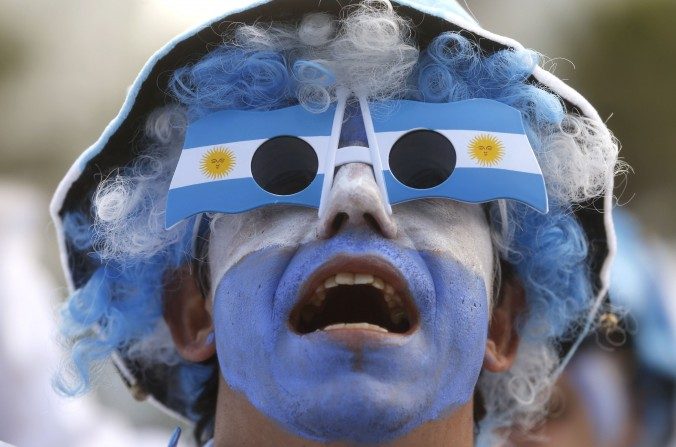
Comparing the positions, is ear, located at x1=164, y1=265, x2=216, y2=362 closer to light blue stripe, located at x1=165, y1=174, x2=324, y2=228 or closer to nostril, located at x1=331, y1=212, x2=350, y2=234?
light blue stripe, located at x1=165, y1=174, x2=324, y2=228

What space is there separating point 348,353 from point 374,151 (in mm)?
451

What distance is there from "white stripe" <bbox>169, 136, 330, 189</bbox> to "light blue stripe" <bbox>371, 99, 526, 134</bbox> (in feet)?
0.46

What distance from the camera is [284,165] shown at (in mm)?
2422

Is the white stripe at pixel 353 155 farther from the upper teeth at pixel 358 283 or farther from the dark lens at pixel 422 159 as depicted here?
the upper teeth at pixel 358 283

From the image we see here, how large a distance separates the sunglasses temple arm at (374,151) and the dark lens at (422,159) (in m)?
0.03

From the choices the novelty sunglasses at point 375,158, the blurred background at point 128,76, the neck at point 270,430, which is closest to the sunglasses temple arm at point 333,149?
the novelty sunglasses at point 375,158

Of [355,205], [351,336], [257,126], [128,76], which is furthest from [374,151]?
[128,76]

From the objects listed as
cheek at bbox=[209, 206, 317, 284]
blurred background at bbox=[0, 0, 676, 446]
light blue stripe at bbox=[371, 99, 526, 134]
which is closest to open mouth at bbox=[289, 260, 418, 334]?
cheek at bbox=[209, 206, 317, 284]

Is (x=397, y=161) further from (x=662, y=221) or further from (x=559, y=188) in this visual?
(x=662, y=221)

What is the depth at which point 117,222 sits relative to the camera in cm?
273

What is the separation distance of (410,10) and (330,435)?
0.96 meters

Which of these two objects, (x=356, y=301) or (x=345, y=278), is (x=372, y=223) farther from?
(x=356, y=301)

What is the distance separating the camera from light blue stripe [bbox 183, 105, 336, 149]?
245 cm

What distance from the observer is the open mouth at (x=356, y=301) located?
233cm
